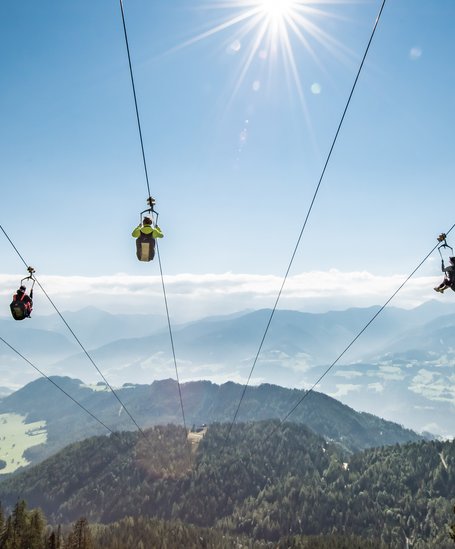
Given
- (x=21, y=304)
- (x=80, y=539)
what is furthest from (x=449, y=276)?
(x=80, y=539)

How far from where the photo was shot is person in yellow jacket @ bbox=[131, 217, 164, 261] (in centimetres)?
1945

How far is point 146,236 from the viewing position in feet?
65.3

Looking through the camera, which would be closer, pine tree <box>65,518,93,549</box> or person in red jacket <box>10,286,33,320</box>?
person in red jacket <box>10,286,33,320</box>

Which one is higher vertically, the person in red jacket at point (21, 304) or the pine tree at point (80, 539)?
the person in red jacket at point (21, 304)

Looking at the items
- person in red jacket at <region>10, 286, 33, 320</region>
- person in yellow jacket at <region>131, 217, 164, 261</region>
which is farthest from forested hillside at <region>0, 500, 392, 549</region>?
person in yellow jacket at <region>131, 217, 164, 261</region>

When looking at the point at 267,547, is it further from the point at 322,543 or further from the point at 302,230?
the point at 302,230

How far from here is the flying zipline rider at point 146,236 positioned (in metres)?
19.5

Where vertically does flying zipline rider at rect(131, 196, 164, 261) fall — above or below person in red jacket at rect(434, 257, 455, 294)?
above

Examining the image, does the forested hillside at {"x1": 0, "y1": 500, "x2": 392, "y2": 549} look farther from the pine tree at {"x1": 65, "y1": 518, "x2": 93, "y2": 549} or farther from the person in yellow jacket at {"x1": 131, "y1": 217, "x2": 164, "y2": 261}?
the person in yellow jacket at {"x1": 131, "y1": 217, "x2": 164, "y2": 261}

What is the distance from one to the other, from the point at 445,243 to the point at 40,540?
435ft

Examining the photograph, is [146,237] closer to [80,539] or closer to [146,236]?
[146,236]

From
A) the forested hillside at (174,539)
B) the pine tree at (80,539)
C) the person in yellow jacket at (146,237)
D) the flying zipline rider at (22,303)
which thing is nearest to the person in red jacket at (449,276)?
the person in yellow jacket at (146,237)

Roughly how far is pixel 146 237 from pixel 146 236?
0.06 metres

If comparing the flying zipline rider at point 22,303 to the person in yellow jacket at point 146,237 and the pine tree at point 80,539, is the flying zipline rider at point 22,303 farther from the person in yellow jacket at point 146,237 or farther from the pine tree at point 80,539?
the pine tree at point 80,539
